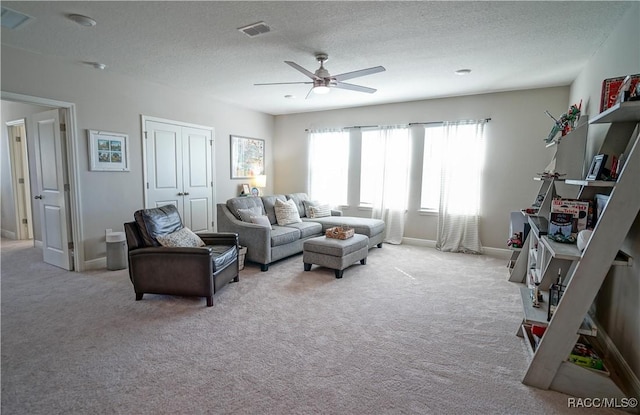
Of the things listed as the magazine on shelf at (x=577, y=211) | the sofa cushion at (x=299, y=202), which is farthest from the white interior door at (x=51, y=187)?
the magazine on shelf at (x=577, y=211)

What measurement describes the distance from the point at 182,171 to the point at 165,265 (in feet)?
8.73

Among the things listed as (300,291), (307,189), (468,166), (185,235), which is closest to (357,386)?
(300,291)

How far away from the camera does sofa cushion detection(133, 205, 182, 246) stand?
3.18m

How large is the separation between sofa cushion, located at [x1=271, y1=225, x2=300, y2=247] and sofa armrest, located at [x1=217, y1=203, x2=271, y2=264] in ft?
0.46

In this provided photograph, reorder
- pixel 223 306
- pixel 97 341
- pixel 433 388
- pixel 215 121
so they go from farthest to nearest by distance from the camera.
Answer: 1. pixel 215 121
2. pixel 223 306
3. pixel 97 341
4. pixel 433 388

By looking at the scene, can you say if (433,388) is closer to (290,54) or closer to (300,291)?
(300,291)

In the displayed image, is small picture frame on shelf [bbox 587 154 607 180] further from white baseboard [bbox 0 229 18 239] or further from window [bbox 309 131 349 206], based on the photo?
white baseboard [bbox 0 229 18 239]

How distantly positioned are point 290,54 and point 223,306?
2.76m

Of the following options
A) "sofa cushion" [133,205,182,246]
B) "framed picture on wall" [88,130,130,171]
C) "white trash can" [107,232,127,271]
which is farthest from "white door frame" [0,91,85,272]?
"sofa cushion" [133,205,182,246]

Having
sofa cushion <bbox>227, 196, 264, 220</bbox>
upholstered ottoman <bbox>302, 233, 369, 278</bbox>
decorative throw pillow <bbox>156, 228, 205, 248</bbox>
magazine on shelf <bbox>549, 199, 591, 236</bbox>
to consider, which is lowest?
upholstered ottoman <bbox>302, 233, 369, 278</bbox>

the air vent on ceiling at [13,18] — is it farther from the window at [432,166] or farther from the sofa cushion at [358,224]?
the window at [432,166]

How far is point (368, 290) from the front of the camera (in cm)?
357

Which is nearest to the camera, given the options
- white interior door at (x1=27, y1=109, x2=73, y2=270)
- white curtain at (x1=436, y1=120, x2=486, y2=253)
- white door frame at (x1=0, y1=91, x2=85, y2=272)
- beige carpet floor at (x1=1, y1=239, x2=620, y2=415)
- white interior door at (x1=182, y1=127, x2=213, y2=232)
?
beige carpet floor at (x1=1, y1=239, x2=620, y2=415)

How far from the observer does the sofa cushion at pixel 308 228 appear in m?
4.88
